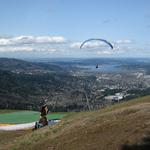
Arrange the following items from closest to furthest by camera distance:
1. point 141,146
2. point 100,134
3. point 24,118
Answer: point 141,146 < point 100,134 < point 24,118

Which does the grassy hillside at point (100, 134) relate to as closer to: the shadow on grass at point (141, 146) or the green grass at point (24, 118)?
the shadow on grass at point (141, 146)

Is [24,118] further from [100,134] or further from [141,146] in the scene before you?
[141,146]

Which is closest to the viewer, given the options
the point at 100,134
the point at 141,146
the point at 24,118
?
the point at 141,146

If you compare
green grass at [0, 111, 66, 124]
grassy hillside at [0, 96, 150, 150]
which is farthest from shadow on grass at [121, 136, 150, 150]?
green grass at [0, 111, 66, 124]

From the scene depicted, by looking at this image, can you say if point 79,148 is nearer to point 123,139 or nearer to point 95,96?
point 123,139

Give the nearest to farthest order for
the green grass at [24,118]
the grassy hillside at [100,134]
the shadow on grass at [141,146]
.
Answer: the shadow on grass at [141,146], the grassy hillside at [100,134], the green grass at [24,118]

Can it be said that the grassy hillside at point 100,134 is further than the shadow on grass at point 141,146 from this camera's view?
Yes

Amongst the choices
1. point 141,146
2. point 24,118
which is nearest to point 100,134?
point 141,146

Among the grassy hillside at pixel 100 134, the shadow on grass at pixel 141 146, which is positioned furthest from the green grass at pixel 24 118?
the shadow on grass at pixel 141 146

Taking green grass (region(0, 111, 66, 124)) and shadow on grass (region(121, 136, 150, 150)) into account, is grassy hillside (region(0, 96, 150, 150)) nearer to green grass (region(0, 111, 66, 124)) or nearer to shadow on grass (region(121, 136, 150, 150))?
shadow on grass (region(121, 136, 150, 150))

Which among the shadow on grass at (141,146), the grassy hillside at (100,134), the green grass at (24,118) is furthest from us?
the green grass at (24,118)
